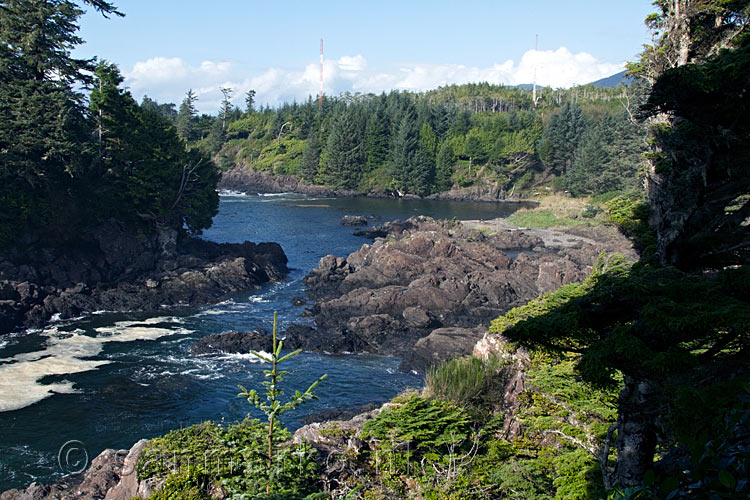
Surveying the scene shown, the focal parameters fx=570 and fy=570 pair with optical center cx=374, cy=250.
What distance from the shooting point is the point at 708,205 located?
809 centimetres

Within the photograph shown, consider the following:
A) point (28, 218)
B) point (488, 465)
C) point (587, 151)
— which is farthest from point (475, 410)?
point (587, 151)

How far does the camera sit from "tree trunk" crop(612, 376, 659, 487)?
668 cm

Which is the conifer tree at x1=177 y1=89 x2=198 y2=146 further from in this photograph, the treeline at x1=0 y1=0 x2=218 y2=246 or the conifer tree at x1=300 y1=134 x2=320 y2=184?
the treeline at x1=0 y1=0 x2=218 y2=246

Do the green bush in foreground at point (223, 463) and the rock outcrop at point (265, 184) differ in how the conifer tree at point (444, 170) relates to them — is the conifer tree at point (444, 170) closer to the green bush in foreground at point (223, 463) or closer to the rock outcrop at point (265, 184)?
the rock outcrop at point (265, 184)

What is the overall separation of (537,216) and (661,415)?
66756 mm

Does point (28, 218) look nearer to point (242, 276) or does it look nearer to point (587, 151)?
point (242, 276)

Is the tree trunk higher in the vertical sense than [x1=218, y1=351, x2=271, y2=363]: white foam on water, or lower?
higher

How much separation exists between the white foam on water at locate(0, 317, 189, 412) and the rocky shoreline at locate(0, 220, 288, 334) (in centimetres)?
275

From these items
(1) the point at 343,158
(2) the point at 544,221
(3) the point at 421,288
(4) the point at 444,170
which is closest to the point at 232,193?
(1) the point at 343,158

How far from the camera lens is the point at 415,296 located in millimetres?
32344

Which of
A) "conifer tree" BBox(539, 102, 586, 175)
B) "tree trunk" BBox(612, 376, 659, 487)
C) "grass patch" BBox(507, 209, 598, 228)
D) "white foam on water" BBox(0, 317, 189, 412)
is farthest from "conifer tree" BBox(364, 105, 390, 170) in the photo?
"tree trunk" BBox(612, 376, 659, 487)

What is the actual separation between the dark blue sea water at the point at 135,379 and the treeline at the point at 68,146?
8898 mm

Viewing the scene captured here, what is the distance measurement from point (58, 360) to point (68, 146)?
50.4ft

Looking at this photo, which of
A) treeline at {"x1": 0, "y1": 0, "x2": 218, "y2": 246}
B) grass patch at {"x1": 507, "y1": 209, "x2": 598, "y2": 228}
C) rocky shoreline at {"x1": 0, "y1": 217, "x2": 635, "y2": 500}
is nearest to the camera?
rocky shoreline at {"x1": 0, "y1": 217, "x2": 635, "y2": 500}
